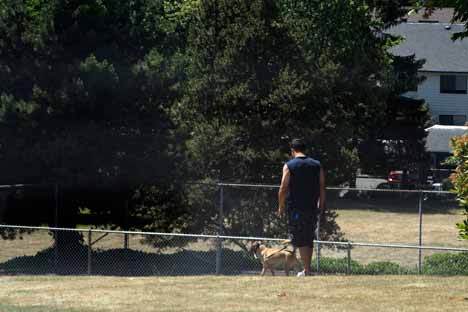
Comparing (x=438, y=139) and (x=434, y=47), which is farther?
(x=434, y=47)

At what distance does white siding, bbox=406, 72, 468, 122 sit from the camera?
54719 millimetres

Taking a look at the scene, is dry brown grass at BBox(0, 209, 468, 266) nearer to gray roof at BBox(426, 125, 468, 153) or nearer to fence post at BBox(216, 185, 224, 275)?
fence post at BBox(216, 185, 224, 275)

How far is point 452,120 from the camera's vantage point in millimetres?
55469

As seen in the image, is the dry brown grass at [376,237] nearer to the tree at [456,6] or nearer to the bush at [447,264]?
the bush at [447,264]

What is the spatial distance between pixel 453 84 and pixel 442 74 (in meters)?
0.83

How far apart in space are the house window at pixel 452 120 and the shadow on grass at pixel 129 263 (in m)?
37.8

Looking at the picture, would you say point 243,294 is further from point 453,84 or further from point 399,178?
point 453,84

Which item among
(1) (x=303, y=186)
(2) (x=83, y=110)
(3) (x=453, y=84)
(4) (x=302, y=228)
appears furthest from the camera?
(3) (x=453, y=84)

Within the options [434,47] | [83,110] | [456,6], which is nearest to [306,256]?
[456,6]

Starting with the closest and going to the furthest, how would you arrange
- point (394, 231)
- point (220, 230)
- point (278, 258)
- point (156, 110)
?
point (278, 258) < point (220, 230) < point (156, 110) < point (394, 231)

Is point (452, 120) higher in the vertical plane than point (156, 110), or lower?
higher

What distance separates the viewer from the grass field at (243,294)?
34.2 feet

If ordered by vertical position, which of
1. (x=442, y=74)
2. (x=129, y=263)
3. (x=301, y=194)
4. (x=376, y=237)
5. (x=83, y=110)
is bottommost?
(x=129, y=263)

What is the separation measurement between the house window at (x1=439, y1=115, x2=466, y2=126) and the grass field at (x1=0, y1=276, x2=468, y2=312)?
43.4 m
